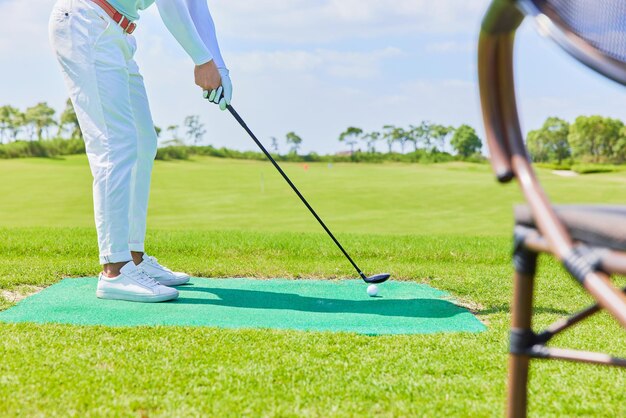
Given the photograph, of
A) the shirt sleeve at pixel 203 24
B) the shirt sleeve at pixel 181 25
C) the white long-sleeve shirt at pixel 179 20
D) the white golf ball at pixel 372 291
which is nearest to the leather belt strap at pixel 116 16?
the white long-sleeve shirt at pixel 179 20

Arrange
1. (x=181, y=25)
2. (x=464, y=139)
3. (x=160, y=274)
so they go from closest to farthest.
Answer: (x=181, y=25)
(x=160, y=274)
(x=464, y=139)

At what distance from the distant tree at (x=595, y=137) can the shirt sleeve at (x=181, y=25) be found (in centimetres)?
2872

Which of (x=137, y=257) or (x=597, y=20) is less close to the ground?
(x=597, y=20)

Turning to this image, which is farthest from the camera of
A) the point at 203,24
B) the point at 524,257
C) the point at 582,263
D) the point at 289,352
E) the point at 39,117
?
the point at 39,117

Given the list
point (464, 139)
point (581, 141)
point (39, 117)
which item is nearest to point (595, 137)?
point (581, 141)

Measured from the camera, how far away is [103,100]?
4020 mm

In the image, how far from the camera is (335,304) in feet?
13.5

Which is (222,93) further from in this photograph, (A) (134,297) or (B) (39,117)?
(B) (39,117)

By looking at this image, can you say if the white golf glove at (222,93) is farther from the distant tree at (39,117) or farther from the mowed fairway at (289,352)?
the distant tree at (39,117)

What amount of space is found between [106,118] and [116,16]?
21.8 inches

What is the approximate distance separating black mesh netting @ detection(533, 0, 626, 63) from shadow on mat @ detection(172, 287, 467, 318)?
2154 millimetres

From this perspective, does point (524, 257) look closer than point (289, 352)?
Yes

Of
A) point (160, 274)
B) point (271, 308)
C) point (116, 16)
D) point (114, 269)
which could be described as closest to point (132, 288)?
point (114, 269)

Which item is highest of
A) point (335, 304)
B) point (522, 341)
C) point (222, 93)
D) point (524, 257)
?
point (222, 93)
